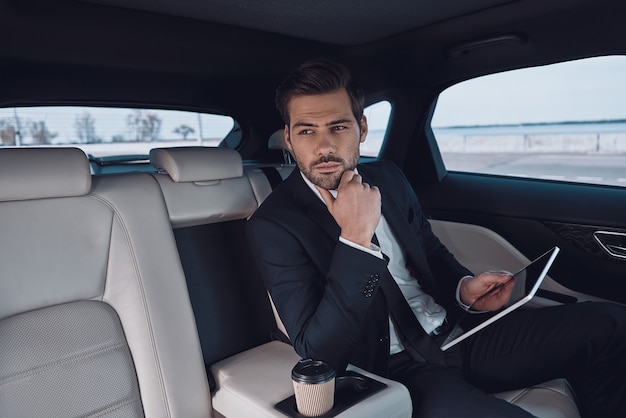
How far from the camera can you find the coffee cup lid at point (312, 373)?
1.03m

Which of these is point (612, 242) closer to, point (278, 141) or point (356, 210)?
point (356, 210)

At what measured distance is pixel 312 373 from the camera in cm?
105

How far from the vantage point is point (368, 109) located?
305 centimetres

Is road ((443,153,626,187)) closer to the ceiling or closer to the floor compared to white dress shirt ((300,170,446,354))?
closer to the ceiling

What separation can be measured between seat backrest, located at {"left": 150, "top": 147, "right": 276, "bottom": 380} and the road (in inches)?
54.0

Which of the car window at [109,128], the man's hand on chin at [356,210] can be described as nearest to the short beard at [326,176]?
the man's hand on chin at [356,210]

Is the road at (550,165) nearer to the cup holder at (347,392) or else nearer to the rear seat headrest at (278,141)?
the rear seat headrest at (278,141)

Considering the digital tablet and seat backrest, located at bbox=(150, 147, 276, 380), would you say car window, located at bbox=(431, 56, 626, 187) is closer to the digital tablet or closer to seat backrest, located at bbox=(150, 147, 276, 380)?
the digital tablet

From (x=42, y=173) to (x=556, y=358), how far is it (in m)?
1.57

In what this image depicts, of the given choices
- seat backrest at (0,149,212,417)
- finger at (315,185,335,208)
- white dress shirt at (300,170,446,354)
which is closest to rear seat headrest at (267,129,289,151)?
white dress shirt at (300,170,446,354)

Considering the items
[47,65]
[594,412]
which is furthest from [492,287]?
[47,65]

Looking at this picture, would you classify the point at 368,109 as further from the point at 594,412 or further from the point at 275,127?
the point at 594,412

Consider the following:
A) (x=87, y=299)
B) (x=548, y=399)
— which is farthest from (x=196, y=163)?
(x=548, y=399)

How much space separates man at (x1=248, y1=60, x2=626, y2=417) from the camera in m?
1.29
